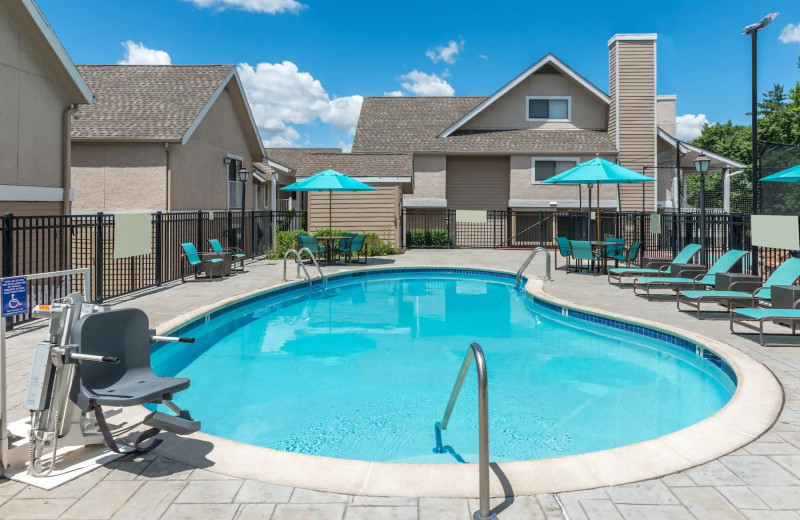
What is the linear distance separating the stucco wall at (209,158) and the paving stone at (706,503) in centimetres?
1615

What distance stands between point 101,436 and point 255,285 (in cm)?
900

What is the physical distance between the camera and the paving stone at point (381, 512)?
10.3 feet

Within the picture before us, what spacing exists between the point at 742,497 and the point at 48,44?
1378cm

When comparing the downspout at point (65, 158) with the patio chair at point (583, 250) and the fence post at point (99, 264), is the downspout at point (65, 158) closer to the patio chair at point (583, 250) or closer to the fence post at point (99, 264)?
the fence post at point (99, 264)

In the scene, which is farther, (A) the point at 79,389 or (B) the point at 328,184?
(B) the point at 328,184

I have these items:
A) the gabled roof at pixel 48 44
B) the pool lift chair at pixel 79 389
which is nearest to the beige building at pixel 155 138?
→ the gabled roof at pixel 48 44

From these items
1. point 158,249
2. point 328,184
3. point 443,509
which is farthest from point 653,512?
point 328,184

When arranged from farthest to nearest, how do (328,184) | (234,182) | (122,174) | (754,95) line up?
(234,182), (122,174), (328,184), (754,95)

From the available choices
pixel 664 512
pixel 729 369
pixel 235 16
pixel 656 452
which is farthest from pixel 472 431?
pixel 235 16

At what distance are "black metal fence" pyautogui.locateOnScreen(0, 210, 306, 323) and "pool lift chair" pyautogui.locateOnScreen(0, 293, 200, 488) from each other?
16.4 ft

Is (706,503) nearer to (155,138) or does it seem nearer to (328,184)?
(328,184)

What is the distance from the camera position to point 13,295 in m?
3.79

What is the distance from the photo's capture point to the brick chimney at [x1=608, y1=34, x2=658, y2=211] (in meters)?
25.5

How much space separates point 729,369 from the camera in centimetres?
639
